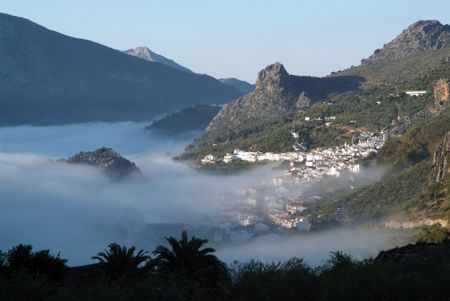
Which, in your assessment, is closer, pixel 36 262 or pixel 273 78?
pixel 36 262

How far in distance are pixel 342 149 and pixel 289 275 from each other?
110m

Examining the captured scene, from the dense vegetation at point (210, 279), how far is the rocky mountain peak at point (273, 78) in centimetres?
15870

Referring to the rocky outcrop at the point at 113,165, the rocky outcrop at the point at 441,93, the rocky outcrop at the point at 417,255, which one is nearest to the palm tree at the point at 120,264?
the rocky outcrop at the point at 417,255

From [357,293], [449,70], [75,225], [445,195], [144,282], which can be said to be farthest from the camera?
[449,70]

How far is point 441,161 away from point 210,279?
55.6m

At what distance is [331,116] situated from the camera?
15988 cm

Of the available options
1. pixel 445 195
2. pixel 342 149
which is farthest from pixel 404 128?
pixel 445 195

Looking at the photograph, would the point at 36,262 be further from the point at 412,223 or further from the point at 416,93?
the point at 416,93

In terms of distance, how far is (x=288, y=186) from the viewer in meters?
124

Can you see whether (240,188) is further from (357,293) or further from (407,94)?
(357,293)

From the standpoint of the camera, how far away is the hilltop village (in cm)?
10006

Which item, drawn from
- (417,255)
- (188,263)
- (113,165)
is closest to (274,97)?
(113,165)

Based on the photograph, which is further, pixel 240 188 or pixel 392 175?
pixel 240 188

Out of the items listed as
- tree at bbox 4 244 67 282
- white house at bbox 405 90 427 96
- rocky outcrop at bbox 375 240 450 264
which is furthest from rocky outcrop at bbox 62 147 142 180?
tree at bbox 4 244 67 282
